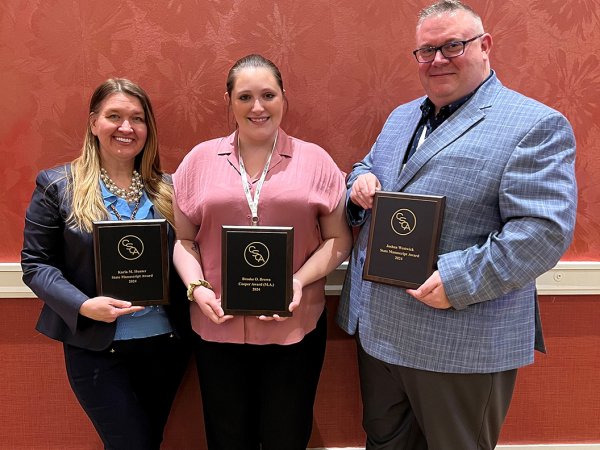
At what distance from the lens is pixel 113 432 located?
5.74ft

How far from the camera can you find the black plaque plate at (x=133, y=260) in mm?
1584

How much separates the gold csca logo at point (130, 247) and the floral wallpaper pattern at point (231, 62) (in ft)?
1.90

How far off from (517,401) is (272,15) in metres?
1.90

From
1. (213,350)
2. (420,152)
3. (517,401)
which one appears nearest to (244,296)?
(213,350)

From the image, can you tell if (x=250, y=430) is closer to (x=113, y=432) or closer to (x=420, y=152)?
(x=113, y=432)

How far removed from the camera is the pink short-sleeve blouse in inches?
64.1

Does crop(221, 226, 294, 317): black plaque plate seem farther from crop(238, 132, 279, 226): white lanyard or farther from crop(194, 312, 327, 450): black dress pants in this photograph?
crop(194, 312, 327, 450): black dress pants

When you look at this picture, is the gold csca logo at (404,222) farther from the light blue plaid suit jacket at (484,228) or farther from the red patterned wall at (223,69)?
the red patterned wall at (223,69)

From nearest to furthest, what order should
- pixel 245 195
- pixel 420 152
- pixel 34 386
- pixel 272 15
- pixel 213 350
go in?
1. pixel 420 152
2. pixel 245 195
3. pixel 213 350
4. pixel 272 15
5. pixel 34 386

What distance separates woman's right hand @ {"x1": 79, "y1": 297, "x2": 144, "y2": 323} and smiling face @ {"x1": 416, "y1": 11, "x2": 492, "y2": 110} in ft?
3.67

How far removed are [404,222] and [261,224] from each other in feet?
1.42

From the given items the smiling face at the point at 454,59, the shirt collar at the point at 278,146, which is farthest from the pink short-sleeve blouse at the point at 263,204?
the smiling face at the point at 454,59

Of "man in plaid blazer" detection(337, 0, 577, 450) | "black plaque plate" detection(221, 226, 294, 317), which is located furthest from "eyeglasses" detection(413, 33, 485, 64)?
"black plaque plate" detection(221, 226, 294, 317)

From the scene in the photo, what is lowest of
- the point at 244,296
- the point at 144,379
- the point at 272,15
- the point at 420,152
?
the point at 144,379
